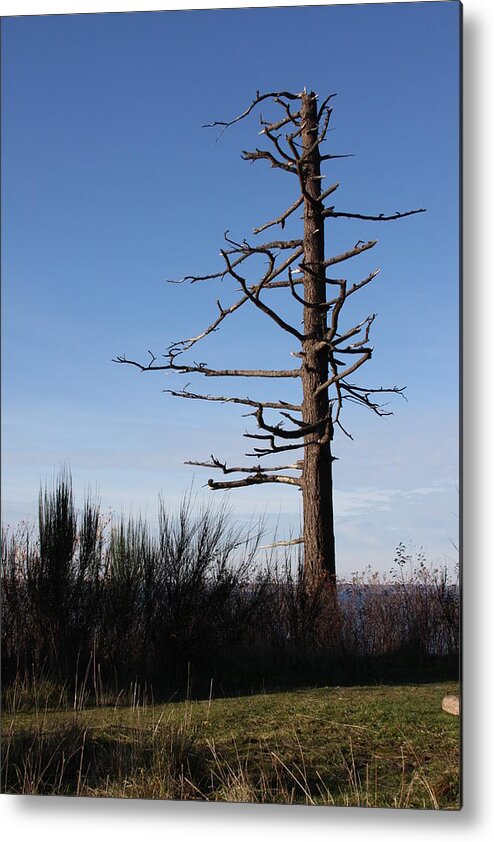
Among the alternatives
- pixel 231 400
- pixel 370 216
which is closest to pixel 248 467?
pixel 231 400

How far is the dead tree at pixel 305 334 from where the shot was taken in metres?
4.36

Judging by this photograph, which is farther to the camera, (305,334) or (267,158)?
(305,334)

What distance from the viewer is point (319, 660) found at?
4211 mm

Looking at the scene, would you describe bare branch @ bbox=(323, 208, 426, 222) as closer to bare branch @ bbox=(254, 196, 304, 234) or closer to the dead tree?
the dead tree

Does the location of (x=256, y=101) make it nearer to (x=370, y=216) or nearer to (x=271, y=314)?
(x=370, y=216)

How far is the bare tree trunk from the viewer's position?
178 inches

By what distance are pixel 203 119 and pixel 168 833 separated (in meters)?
2.90

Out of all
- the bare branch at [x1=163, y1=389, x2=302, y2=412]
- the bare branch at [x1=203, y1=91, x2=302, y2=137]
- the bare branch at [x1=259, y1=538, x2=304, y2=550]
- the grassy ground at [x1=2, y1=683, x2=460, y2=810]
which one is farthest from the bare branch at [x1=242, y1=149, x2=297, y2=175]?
the grassy ground at [x1=2, y1=683, x2=460, y2=810]

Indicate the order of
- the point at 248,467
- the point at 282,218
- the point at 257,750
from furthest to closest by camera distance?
the point at 248,467 → the point at 282,218 → the point at 257,750

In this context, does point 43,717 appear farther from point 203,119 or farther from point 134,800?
point 203,119

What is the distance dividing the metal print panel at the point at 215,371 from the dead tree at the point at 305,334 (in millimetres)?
19

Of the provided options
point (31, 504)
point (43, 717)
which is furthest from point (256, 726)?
point (31, 504)

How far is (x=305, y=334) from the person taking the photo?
4.65 meters

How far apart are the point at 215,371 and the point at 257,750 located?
1.63m
